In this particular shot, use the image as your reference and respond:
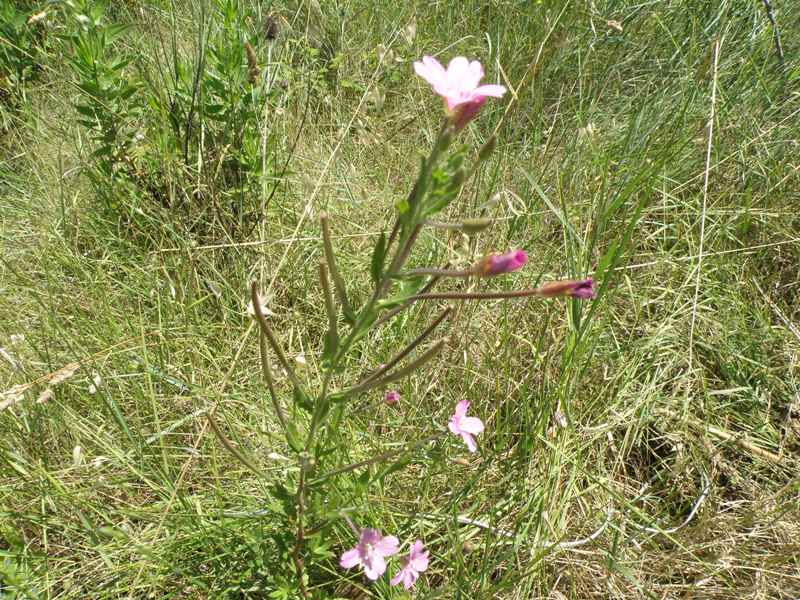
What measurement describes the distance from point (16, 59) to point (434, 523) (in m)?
2.90

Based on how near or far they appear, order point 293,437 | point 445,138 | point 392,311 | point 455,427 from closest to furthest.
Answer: point 445,138
point 392,311
point 293,437
point 455,427

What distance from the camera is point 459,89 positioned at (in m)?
1.00

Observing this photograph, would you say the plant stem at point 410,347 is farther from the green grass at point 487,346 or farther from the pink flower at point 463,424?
the pink flower at point 463,424

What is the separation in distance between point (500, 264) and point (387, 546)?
2.58ft

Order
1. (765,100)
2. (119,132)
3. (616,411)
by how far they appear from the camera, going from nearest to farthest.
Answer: (616,411) → (119,132) → (765,100)

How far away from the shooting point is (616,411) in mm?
1906

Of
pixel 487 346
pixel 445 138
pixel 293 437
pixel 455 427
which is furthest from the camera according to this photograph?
pixel 487 346

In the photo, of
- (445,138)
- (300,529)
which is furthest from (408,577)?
(445,138)

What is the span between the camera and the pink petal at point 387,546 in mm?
1412

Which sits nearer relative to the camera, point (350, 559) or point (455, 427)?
point (350, 559)

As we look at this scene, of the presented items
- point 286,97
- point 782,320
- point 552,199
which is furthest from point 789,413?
point 286,97

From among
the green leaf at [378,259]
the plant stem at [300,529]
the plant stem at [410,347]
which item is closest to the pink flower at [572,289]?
the plant stem at [410,347]

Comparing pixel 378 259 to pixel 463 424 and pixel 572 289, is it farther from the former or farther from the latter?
pixel 463 424

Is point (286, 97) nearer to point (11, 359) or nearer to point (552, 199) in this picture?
point (552, 199)
